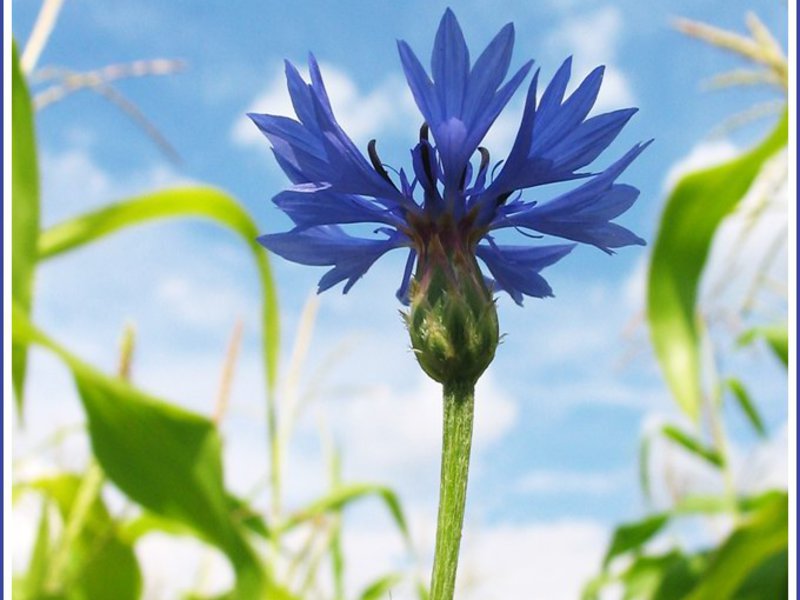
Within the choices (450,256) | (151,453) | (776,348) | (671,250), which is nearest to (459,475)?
(450,256)

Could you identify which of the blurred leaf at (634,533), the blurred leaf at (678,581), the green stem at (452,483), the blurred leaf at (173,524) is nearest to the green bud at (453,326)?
the green stem at (452,483)

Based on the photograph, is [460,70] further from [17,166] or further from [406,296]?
[17,166]

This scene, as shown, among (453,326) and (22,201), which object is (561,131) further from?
(22,201)

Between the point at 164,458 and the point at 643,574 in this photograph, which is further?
the point at 643,574

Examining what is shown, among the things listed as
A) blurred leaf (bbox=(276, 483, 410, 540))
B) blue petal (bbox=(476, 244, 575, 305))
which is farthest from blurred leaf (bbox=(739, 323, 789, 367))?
blue petal (bbox=(476, 244, 575, 305))

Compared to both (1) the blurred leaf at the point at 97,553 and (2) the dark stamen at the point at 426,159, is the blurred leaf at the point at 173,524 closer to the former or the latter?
(1) the blurred leaf at the point at 97,553

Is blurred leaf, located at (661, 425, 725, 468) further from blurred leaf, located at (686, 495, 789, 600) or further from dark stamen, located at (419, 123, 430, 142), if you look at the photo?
dark stamen, located at (419, 123, 430, 142)

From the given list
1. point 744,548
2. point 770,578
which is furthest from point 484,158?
point 770,578
